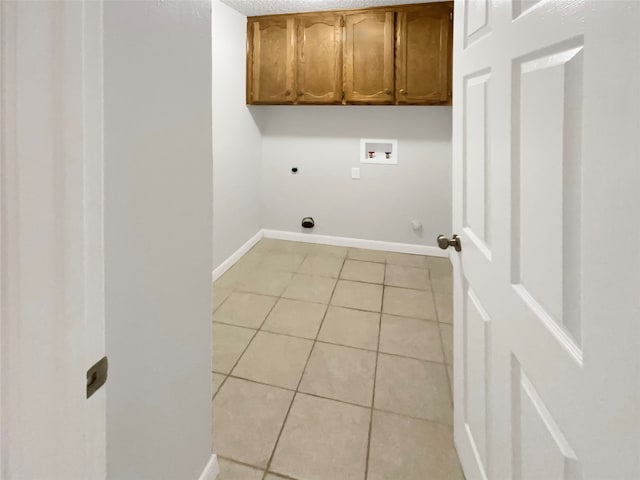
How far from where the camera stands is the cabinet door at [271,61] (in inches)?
136

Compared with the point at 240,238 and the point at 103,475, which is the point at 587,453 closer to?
the point at 103,475

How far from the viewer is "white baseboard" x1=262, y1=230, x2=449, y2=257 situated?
12.8ft

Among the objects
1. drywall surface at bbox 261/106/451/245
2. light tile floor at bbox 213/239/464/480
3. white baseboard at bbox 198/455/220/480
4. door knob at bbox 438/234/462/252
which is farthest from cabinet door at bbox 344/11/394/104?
white baseboard at bbox 198/455/220/480

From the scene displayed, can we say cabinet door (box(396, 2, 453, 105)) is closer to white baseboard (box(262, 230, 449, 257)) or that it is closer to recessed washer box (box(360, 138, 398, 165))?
recessed washer box (box(360, 138, 398, 165))

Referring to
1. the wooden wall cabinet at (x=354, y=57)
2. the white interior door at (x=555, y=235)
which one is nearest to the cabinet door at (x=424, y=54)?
the wooden wall cabinet at (x=354, y=57)

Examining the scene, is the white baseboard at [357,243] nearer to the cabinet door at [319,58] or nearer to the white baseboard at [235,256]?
the white baseboard at [235,256]

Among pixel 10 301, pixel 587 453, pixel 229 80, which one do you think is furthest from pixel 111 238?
pixel 229 80

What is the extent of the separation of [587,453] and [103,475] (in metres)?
0.71

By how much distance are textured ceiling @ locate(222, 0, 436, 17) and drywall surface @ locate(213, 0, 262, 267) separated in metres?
0.13

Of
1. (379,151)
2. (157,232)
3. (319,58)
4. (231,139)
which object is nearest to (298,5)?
(319,58)

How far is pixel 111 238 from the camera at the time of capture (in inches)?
28.5

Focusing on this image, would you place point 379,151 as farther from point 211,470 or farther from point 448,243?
point 211,470

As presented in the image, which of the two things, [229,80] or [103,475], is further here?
[229,80]

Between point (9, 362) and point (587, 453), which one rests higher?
point (9, 362)
